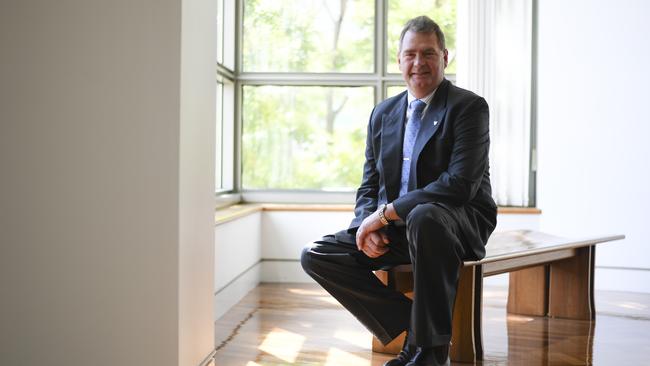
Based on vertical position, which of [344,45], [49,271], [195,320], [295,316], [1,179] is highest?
[344,45]

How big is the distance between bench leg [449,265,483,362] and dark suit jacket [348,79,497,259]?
7.6 inches

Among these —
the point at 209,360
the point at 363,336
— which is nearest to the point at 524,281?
the point at 363,336

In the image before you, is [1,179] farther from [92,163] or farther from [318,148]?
[318,148]

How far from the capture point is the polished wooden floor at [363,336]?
3.26 meters

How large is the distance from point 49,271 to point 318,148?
145 inches

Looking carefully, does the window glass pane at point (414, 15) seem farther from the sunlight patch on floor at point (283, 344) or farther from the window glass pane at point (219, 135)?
the sunlight patch on floor at point (283, 344)

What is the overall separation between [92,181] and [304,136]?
11.8 ft

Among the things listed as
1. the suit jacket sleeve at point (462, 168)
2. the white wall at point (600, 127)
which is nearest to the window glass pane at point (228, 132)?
the white wall at point (600, 127)

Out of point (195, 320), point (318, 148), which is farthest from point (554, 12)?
point (195, 320)

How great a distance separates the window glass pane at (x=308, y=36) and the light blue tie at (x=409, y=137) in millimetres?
2950

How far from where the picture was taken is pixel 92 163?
2.54 meters

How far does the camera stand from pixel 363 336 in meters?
3.73

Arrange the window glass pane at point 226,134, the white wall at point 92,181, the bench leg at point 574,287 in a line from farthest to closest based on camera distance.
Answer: the window glass pane at point 226,134 → the bench leg at point 574,287 → the white wall at point 92,181

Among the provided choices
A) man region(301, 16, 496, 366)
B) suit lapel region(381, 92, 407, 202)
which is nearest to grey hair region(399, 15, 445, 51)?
man region(301, 16, 496, 366)
